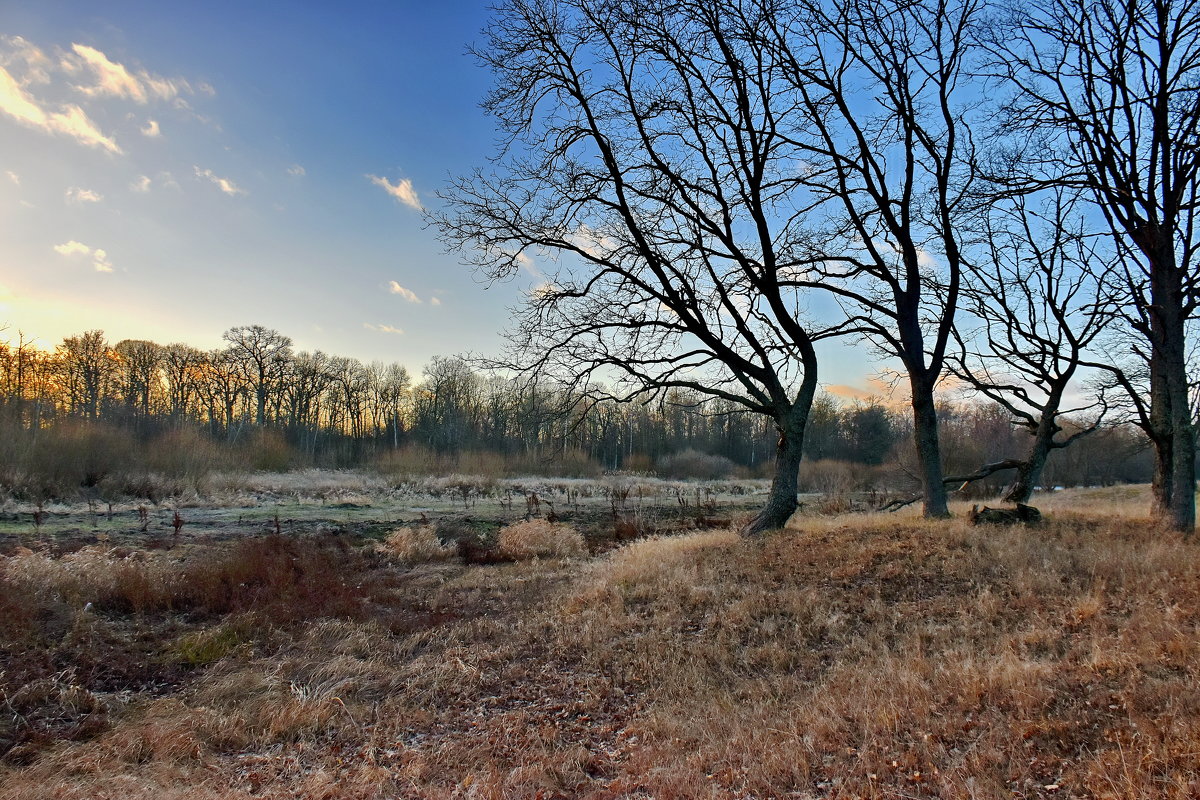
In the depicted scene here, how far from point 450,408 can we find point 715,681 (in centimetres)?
5955

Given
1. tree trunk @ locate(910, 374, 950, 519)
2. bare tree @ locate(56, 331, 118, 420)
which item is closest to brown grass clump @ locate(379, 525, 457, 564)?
tree trunk @ locate(910, 374, 950, 519)

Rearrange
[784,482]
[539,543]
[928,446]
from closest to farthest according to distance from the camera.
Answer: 1. [784,482]
2. [928,446]
3. [539,543]

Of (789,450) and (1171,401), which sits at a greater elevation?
(1171,401)

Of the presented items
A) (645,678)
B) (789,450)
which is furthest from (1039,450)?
(645,678)

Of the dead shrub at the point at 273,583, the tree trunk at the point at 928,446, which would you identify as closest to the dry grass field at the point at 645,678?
the dead shrub at the point at 273,583

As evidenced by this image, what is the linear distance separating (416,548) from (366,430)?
58186mm

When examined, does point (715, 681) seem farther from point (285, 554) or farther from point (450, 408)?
point (450, 408)

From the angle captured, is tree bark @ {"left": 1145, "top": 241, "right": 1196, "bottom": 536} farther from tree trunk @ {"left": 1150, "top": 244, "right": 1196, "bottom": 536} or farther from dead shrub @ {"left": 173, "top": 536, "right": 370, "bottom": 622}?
A: dead shrub @ {"left": 173, "top": 536, "right": 370, "bottom": 622}

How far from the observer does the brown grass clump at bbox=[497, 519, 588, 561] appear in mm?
14570

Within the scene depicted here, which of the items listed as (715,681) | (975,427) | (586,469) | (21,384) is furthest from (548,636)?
(21,384)

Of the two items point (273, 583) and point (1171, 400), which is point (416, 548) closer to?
point (273, 583)

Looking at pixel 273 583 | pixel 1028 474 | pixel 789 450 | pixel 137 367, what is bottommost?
pixel 273 583

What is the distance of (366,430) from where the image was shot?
6800 centimetres

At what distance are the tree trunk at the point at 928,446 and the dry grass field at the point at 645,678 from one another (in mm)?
2673
